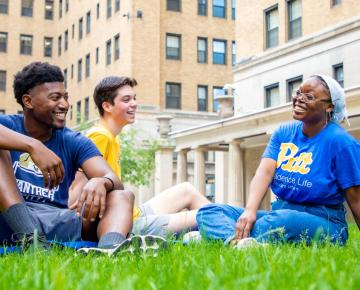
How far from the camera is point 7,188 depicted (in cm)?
466

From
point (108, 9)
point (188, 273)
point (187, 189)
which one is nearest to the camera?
point (188, 273)

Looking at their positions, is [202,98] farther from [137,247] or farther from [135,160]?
[137,247]

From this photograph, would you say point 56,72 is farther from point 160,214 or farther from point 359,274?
point 359,274

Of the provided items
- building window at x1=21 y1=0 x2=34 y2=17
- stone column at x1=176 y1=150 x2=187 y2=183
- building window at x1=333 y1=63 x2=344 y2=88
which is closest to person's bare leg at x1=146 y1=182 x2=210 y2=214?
building window at x1=333 y1=63 x2=344 y2=88

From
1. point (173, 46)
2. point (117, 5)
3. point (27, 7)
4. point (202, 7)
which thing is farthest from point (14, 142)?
point (27, 7)

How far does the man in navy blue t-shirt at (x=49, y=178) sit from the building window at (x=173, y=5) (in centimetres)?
3884

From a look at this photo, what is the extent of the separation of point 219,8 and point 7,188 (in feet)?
138

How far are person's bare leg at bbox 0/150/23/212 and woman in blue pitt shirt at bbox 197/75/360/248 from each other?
5.34 feet

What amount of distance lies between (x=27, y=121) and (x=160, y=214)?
73.4 inches

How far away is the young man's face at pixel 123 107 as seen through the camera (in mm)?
7109

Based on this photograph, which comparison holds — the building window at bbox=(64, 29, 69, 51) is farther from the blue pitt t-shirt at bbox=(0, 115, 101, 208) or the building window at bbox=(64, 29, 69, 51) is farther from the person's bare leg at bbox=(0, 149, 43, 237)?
the person's bare leg at bbox=(0, 149, 43, 237)

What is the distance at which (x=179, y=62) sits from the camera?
142 feet

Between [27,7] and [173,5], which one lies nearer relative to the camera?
[173,5]

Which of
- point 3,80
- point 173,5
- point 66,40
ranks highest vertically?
point 173,5
